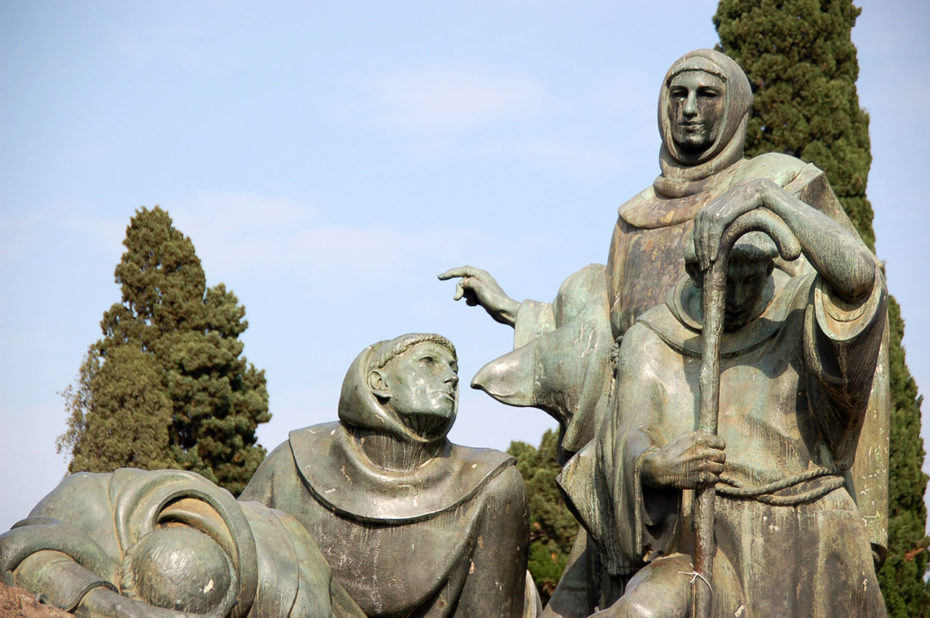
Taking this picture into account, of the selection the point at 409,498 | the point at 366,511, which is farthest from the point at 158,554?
the point at 409,498

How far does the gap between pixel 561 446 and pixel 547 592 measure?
22.9 feet

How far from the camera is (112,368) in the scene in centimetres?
1447

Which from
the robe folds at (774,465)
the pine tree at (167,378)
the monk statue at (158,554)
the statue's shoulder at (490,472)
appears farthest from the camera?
the pine tree at (167,378)

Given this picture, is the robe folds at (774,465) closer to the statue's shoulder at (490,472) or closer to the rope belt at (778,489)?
the rope belt at (778,489)

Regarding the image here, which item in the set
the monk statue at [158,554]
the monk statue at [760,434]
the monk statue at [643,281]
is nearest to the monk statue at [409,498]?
the monk statue at [158,554]

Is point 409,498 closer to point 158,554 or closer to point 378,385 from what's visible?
point 378,385

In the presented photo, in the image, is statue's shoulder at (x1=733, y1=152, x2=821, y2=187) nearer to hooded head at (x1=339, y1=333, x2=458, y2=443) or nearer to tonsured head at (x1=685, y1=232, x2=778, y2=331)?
Result: tonsured head at (x1=685, y1=232, x2=778, y2=331)

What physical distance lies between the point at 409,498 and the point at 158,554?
1347 millimetres

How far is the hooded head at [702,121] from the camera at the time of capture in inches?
286

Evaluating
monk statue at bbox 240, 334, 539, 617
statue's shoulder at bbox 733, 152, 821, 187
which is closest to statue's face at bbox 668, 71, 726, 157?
statue's shoulder at bbox 733, 152, 821, 187

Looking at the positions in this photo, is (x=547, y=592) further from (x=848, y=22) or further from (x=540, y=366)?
(x=540, y=366)

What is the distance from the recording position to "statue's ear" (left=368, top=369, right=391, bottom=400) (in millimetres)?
7215

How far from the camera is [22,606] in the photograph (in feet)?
18.8

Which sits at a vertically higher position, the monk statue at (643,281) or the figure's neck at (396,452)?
the monk statue at (643,281)
